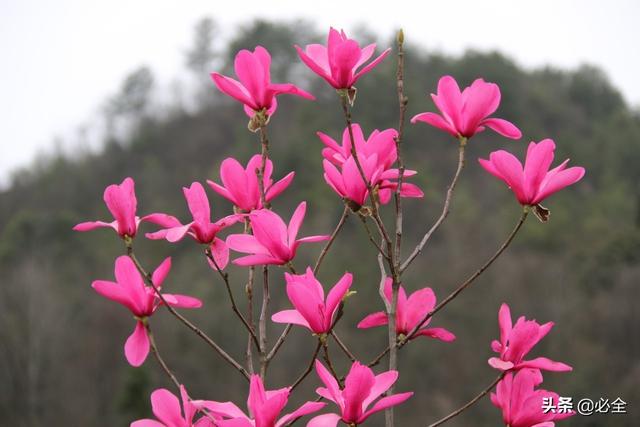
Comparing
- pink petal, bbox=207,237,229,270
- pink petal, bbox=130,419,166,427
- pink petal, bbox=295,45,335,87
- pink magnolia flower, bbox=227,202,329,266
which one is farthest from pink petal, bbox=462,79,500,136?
pink petal, bbox=130,419,166,427

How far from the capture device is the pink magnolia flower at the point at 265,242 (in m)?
1.21

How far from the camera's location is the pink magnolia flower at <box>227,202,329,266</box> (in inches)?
47.8

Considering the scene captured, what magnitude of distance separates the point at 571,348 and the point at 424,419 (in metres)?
4.12

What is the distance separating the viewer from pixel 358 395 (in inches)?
43.1

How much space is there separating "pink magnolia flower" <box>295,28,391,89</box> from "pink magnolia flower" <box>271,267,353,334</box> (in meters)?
0.33

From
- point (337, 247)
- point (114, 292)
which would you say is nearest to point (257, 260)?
point (114, 292)

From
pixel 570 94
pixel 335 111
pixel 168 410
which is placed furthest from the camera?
pixel 570 94

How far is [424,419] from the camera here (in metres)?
18.8

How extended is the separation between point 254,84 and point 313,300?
1.35 feet

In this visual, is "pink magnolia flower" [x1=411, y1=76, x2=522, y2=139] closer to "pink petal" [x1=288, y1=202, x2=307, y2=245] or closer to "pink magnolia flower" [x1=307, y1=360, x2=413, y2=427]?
"pink petal" [x1=288, y1=202, x2=307, y2=245]

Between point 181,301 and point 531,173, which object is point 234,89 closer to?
point 181,301

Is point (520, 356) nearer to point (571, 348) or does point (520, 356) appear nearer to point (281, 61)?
point (571, 348)

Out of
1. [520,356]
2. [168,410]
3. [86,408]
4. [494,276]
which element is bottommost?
[494,276]

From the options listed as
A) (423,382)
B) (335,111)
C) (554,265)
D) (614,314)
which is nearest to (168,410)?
(423,382)
